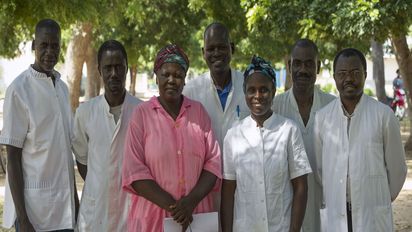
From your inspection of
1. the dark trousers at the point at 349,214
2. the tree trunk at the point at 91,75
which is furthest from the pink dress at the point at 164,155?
the tree trunk at the point at 91,75

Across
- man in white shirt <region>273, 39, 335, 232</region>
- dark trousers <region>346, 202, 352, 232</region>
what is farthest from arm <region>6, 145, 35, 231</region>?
dark trousers <region>346, 202, 352, 232</region>

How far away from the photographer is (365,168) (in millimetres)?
3807

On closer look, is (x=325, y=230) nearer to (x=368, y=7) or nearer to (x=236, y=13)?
(x=368, y=7)

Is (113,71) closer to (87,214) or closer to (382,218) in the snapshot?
(87,214)

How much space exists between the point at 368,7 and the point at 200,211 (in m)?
5.21

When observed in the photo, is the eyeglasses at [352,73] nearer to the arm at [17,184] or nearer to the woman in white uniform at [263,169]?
the woman in white uniform at [263,169]

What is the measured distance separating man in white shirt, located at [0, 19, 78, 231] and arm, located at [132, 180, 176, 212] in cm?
71

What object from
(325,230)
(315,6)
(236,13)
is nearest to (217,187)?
(325,230)

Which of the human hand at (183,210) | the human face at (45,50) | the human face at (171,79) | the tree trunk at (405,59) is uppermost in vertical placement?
the tree trunk at (405,59)

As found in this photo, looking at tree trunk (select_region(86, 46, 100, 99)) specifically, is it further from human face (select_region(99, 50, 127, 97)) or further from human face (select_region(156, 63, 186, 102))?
human face (select_region(156, 63, 186, 102))

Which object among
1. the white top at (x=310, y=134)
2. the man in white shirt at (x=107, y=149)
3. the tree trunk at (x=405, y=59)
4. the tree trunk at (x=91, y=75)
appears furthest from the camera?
the tree trunk at (x=91, y=75)

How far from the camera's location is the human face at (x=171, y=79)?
3.71m

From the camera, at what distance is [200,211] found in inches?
148

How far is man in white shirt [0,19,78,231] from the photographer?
3.89 meters
